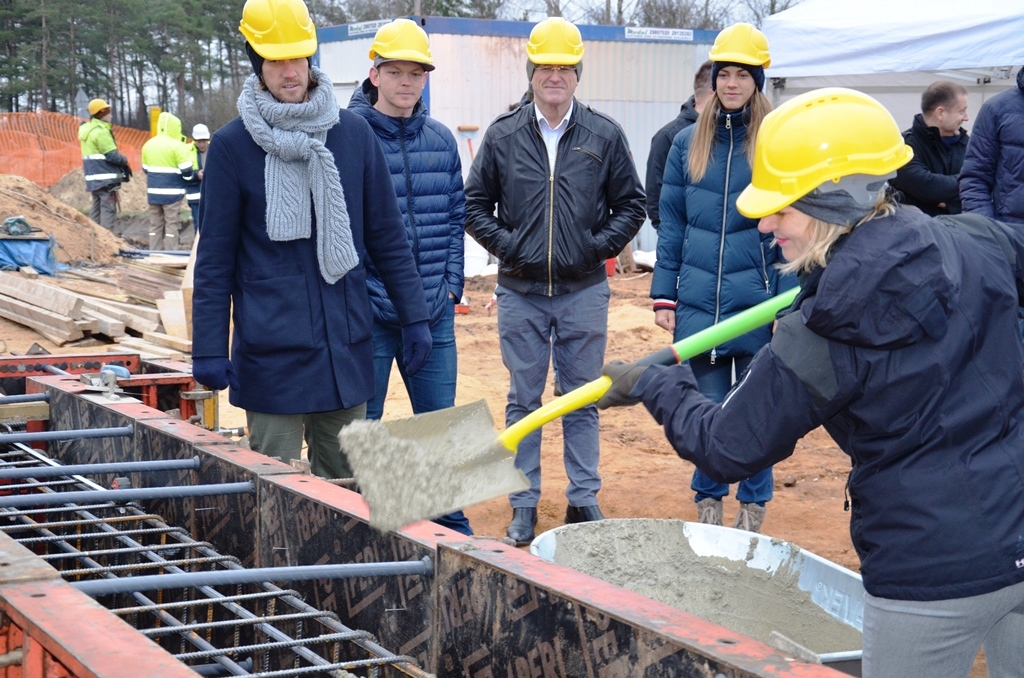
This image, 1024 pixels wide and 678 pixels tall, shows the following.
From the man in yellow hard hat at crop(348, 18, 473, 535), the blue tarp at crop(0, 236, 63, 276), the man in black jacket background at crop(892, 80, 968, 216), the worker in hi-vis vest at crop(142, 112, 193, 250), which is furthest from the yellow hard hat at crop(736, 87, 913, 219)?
the worker in hi-vis vest at crop(142, 112, 193, 250)

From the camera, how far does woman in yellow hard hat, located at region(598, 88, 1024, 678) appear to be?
209 centimetres

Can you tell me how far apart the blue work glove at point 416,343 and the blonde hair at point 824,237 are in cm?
214

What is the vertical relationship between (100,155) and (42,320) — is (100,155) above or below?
above

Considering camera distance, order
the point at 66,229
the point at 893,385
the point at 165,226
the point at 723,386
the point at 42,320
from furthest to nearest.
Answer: the point at 165,226, the point at 66,229, the point at 42,320, the point at 723,386, the point at 893,385

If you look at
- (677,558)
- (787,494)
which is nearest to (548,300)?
(677,558)

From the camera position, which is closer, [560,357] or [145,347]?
[560,357]

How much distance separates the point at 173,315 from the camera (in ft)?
32.7

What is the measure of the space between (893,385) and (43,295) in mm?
8772

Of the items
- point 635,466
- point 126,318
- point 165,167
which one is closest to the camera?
point 635,466

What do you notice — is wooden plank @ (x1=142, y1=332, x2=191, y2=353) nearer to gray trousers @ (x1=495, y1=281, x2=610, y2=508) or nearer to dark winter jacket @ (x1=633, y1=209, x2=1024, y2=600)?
gray trousers @ (x1=495, y1=281, x2=610, y2=508)

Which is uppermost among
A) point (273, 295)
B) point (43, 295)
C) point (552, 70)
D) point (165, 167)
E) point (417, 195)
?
point (552, 70)

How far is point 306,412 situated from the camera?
3.83m

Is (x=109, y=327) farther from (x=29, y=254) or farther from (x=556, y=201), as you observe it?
(x=556, y=201)

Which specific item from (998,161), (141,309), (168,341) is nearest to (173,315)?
(141,309)
